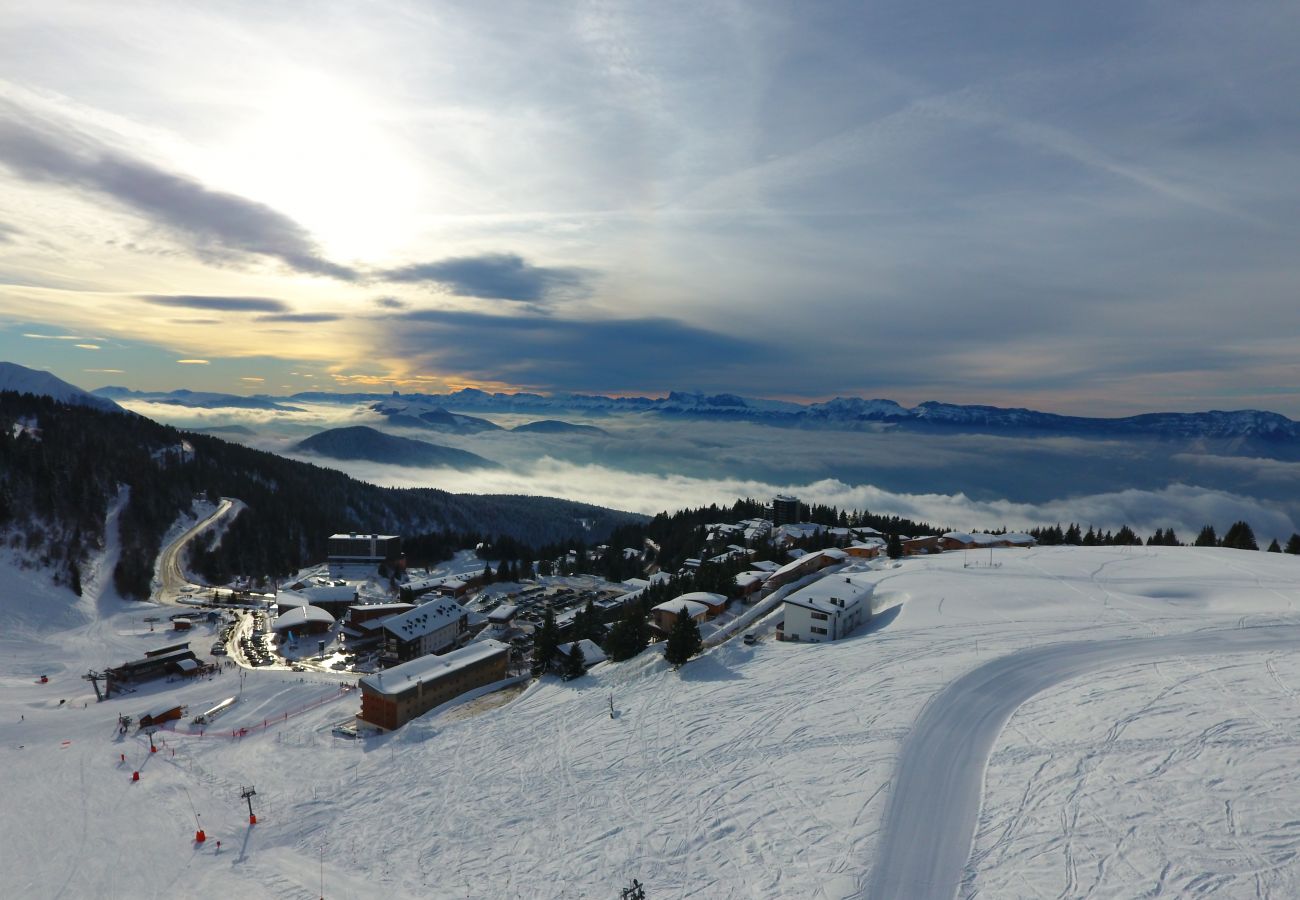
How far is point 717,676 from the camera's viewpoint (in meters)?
41.6

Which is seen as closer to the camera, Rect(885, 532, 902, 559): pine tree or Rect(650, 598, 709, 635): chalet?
Rect(650, 598, 709, 635): chalet

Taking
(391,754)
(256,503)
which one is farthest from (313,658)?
(256,503)

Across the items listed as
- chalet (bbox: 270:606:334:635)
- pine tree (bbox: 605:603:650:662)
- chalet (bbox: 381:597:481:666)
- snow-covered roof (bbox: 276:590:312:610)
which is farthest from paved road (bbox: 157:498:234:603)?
pine tree (bbox: 605:603:650:662)

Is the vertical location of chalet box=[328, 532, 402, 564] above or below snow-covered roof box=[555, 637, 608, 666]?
below

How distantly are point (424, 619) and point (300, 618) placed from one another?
18333mm

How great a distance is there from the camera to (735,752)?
29.3 m

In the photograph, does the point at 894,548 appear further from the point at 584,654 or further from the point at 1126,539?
the point at 584,654

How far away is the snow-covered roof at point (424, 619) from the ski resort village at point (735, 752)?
3462mm

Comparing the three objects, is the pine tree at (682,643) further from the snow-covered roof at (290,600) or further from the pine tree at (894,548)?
the snow-covered roof at (290,600)

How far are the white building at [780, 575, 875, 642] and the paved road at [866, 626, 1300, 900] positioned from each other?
50.3 ft

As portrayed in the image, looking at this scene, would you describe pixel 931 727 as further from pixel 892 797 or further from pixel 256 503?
pixel 256 503

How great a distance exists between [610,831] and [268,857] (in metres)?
17.0

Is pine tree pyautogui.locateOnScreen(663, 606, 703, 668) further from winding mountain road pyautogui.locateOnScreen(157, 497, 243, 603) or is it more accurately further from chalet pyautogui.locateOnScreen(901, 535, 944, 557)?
winding mountain road pyautogui.locateOnScreen(157, 497, 243, 603)

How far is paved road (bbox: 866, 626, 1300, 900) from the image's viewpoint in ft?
63.4
